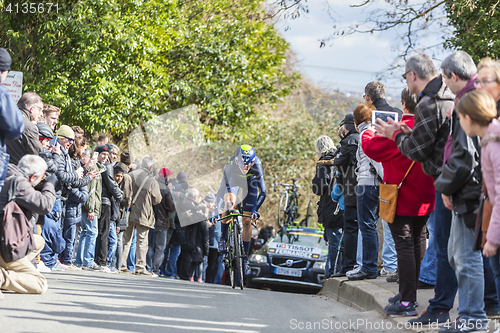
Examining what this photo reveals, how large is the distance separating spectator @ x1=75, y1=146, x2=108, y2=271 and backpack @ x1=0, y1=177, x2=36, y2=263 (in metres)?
4.28

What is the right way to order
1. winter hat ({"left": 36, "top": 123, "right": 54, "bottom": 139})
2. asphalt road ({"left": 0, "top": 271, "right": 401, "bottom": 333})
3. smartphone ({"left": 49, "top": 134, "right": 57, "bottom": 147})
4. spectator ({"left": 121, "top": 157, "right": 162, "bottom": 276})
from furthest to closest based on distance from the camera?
spectator ({"left": 121, "top": 157, "right": 162, "bottom": 276})
smartphone ({"left": 49, "top": 134, "right": 57, "bottom": 147})
winter hat ({"left": 36, "top": 123, "right": 54, "bottom": 139})
asphalt road ({"left": 0, "top": 271, "right": 401, "bottom": 333})

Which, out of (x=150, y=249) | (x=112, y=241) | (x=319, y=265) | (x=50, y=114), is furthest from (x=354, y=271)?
(x=150, y=249)

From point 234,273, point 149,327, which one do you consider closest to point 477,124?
point 149,327

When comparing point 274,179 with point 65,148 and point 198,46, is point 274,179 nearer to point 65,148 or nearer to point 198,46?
point 198,46

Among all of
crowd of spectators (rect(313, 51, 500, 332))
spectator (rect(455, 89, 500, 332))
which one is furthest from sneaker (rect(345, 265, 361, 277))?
spectator (rect(455, 89, 500, 332))

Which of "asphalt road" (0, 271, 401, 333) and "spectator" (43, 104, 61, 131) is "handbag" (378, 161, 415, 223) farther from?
"spectator" (43, 104, 61, 131)

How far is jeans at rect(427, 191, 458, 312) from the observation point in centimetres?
468

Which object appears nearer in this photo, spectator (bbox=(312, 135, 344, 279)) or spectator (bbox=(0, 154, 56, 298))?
spectator (bbox=(0, 154, 56, 298))

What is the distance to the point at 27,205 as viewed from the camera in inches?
231

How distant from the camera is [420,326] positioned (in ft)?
15.4

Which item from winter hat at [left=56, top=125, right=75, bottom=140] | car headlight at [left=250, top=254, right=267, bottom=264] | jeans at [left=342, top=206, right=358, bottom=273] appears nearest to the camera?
jeans at [left=342, top=206, right=358, bottom=273]

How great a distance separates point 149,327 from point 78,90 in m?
12.5

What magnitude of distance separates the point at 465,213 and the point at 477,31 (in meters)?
10.0

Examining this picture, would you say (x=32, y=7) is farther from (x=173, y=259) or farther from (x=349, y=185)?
(x=349, y=185)
